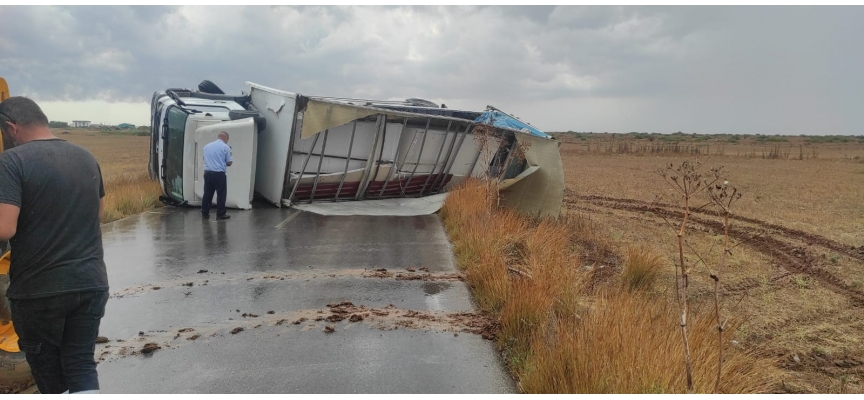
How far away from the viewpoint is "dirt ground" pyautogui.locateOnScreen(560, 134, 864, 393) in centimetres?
597

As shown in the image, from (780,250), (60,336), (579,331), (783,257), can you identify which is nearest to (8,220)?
(60,336)

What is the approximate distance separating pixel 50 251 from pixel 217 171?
26.5ft

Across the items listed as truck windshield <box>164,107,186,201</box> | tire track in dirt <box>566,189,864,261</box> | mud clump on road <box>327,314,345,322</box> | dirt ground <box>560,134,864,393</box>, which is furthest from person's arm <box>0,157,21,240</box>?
tire track in dirt <box>566,189,864,261</box>

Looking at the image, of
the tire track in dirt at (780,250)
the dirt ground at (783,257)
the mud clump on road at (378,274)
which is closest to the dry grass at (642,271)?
the dirt ground at (783,257)

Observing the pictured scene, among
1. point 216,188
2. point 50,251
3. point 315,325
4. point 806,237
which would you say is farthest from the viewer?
point 806,237

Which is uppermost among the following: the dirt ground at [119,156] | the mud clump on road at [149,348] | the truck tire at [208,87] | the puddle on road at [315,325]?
the truck tire at [208,87]

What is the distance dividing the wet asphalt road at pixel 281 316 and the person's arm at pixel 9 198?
1.52 m

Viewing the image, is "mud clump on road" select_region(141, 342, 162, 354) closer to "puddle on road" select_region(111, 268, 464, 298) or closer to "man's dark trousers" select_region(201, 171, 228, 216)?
"puddle on road" select_region(111, 268, 464, 298)

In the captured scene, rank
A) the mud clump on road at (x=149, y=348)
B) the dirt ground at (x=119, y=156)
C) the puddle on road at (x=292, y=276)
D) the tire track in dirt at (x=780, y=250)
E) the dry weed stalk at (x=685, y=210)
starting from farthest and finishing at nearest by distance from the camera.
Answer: the dirt ground at (x=119, y=156) < the tire track in dirt at (x=780, y=250) < the puddle on road at (x=292, y=276) < the mud clump on road at (x=149, y=348) < the dry weed stalk at (x=685, y=210)

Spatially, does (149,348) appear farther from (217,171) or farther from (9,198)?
(217,171)

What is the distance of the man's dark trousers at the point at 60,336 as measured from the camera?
10.4ft

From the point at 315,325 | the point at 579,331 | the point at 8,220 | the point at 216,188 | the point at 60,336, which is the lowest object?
the point at 315,325

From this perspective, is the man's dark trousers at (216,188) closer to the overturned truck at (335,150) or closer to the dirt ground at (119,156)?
the overturned truck at (335,150)

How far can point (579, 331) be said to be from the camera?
3916 millimetres
